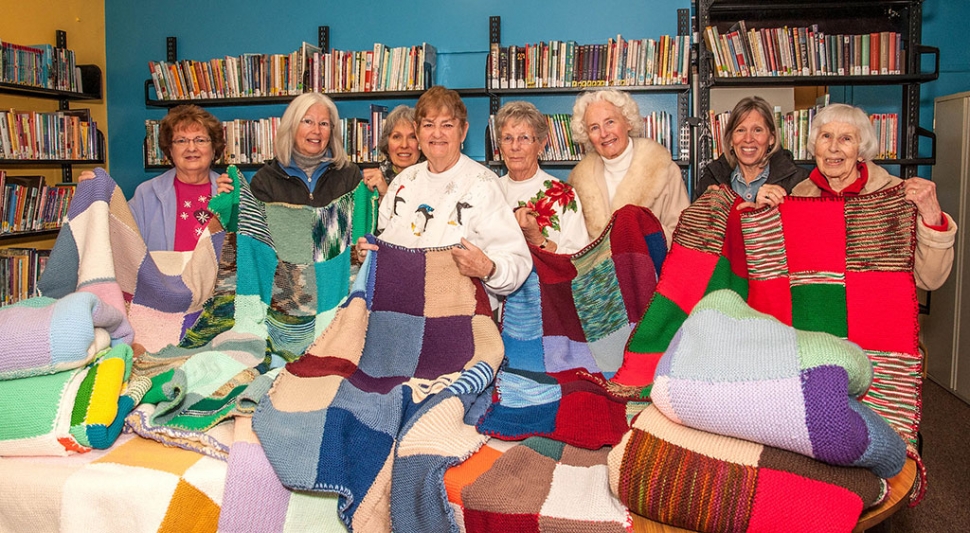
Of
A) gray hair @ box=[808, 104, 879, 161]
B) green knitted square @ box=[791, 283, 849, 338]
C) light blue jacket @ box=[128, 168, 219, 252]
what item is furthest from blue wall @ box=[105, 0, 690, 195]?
green knitted square @ box=[791, 283, 849, 338]

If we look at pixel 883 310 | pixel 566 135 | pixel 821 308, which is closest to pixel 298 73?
pixel 566 135

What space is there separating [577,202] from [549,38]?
2243mm

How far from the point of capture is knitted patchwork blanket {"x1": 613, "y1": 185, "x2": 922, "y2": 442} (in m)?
1.70

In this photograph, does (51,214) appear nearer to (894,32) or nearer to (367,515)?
(367,515)

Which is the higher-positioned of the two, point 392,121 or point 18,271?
point 392,121

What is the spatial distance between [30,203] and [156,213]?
7.13 ft

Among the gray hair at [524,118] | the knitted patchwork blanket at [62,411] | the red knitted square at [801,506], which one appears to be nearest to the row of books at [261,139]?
the gray hair at [524,118]

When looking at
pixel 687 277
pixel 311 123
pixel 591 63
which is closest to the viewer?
pixel 687 277

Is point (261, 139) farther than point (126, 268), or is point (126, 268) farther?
point (261, 139)

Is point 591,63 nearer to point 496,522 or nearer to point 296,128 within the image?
point 296,128

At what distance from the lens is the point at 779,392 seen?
4.42 ft

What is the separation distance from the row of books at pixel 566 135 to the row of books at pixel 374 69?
623 mm

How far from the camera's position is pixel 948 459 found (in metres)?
3.32

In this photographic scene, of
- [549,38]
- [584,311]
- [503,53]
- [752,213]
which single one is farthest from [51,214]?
[752,213]
